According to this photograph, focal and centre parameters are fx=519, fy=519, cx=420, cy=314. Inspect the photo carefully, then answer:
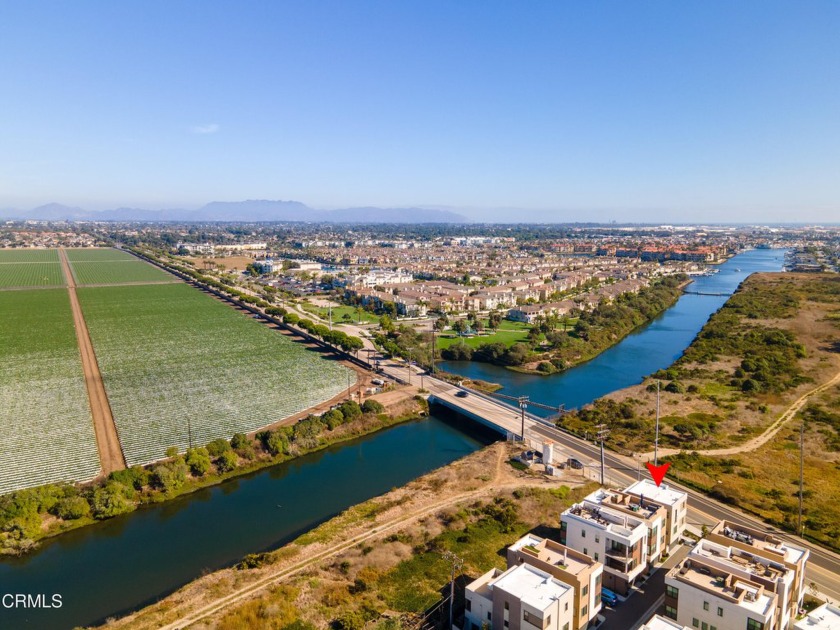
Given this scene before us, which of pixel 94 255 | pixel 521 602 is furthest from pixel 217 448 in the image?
pixel 94 255

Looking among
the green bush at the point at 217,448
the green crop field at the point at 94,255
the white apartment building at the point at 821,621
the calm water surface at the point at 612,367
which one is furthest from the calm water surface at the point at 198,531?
the green crop field at the point at 94,255

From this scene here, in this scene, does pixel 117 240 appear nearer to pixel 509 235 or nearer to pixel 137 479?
pixel 509 235

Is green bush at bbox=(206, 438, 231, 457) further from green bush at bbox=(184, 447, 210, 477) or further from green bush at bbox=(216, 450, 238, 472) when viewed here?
green bush at bbox=(184, 447, 210, 477)

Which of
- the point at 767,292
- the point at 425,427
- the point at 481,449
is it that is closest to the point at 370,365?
the point at 425,427

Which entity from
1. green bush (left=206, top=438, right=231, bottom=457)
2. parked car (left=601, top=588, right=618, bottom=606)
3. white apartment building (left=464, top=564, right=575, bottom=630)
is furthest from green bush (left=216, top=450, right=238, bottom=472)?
parked car (left=601, top=588, right=618, bottom=606)

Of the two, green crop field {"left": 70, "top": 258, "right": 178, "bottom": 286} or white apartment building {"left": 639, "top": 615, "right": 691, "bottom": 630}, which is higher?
green crop field {"left": 70, "top": 258, "right": 178, "bottom": 286}

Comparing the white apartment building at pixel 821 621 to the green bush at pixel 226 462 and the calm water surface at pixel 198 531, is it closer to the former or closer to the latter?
the calm water surface at pixel 198 531

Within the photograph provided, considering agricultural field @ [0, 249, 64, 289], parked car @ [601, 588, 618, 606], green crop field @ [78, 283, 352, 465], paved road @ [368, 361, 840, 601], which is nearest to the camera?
parked car @ [601, 588, 618, 606]

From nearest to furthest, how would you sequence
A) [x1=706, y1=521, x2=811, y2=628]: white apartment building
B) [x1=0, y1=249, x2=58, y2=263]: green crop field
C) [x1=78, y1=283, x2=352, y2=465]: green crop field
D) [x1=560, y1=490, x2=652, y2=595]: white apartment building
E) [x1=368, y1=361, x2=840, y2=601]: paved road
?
[x1=706, y1=521, x2=811, y2=628]: white apartment building < [x1=560, y1=490, x2=652, y2=595]: white apartment building < [x1=368, y1=361, x2=840, y2=601]: paved road < [x1=78, y1=283, x2=352, y2=465]: green crop field < [x1=0, y1=249, x2=58, y2=263]: green crop field

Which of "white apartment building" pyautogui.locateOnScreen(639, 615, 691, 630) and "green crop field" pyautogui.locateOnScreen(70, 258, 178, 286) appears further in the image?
"green crop field" pyautogui.locateOnScreen(70, 258, 178, 286)
